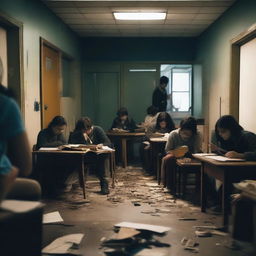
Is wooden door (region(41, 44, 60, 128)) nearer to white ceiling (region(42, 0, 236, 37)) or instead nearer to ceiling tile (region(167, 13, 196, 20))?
white ceiling (region(42, 0, 236, 37))

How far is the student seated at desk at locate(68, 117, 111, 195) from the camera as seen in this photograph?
219 inches

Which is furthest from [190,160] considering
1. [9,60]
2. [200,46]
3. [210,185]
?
[200,46]

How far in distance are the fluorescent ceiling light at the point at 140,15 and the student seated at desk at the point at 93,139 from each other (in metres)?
2.44

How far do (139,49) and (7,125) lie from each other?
826 centimetres

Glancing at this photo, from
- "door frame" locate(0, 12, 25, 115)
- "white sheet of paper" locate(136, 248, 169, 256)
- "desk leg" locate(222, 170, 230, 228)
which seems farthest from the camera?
"door frame" locate(0, 12, 25, 115)

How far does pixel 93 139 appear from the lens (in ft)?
19.4

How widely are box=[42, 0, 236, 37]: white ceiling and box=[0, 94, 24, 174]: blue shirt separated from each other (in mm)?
4834

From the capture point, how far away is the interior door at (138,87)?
9.77 m

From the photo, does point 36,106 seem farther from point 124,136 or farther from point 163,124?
point 124,136

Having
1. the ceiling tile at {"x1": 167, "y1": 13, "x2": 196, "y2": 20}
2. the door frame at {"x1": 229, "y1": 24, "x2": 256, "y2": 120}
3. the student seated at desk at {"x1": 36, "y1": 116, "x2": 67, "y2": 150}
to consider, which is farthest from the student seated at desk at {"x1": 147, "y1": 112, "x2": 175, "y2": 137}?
the student seated at desk at {"x1": 36, "y1": 116, "x2": 67, "y2": 150}

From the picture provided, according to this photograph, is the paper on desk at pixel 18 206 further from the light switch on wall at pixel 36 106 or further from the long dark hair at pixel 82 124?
the light switch on wall at pixel 36 106

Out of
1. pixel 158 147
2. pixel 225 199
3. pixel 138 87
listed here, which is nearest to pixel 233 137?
pixel 225 199

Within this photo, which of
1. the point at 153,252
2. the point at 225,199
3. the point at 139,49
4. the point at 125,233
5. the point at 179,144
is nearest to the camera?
the point at 153,252

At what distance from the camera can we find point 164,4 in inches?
251
